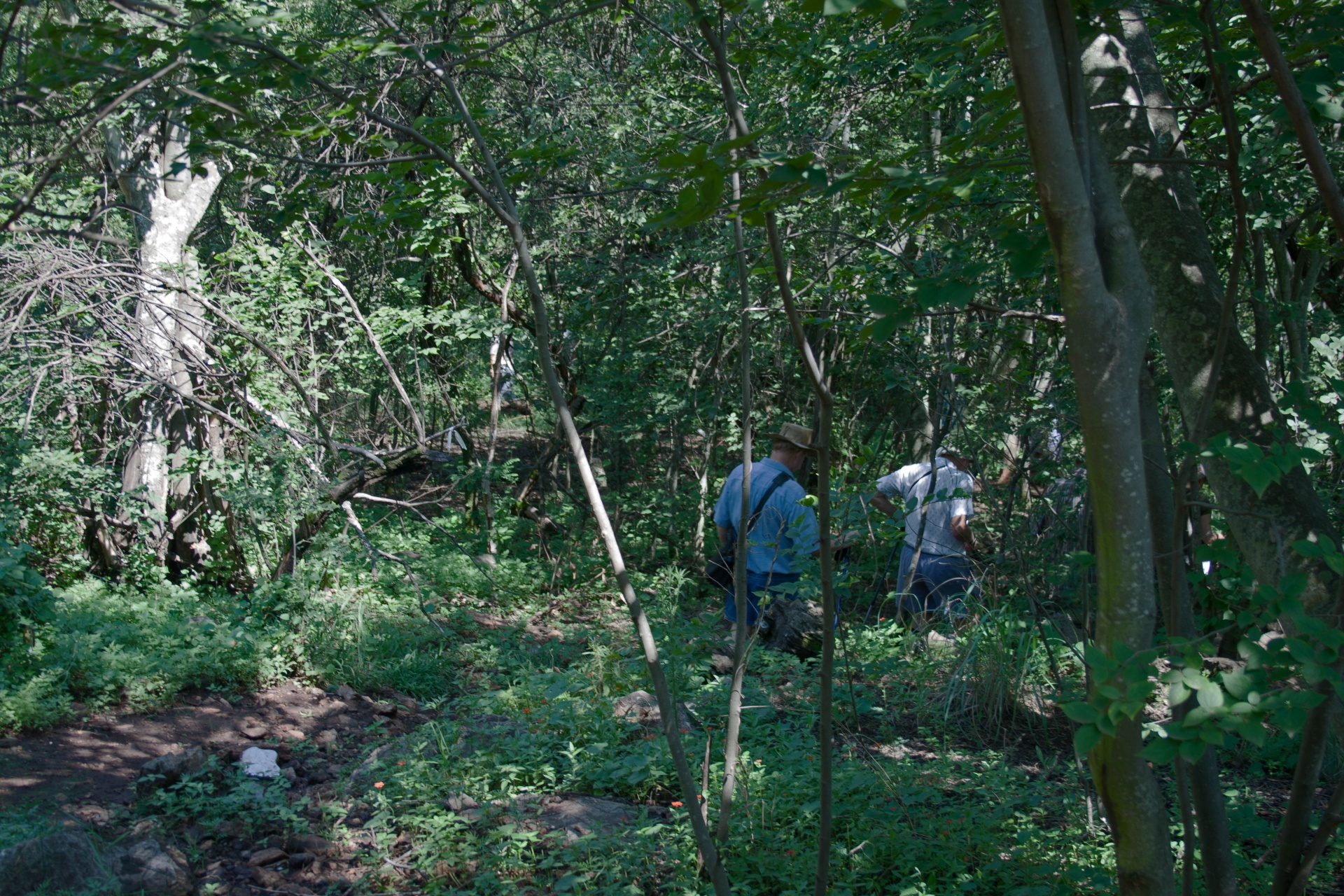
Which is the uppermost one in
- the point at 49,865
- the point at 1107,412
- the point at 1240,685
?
the point at 1107,412

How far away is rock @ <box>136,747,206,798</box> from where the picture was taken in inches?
162

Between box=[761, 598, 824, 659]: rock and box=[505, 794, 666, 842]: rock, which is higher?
box=[761, 598, 824, 659]: rock

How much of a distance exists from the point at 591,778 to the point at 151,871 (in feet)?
5.67

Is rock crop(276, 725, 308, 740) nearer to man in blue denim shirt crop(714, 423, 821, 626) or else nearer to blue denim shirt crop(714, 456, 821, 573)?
man in blue denim shirt crop(714, 423, 821, 626)

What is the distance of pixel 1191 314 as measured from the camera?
2.68m

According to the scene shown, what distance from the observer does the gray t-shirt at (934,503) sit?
5.75 metres

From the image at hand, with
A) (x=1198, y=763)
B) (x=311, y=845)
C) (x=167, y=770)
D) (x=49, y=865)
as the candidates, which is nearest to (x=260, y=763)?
(x=167, y=770)

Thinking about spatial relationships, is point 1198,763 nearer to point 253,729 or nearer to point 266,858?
point 266,858

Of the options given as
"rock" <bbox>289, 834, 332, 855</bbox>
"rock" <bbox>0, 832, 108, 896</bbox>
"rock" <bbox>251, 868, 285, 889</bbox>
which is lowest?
"rock" <bbox>251, 868, 285, 889</bbox>

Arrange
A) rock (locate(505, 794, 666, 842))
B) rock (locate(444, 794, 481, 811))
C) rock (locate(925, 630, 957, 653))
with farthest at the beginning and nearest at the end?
1. rock (locate(925, 630, 957, 653))
2. rock (locate(444, 794, 481, 811))
3. rock (locate(505, 794, 666, 842))

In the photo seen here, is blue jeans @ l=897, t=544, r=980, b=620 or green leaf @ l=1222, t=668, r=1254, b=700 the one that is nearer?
green leaf @ l=1222, t=668, r=1254, b=700

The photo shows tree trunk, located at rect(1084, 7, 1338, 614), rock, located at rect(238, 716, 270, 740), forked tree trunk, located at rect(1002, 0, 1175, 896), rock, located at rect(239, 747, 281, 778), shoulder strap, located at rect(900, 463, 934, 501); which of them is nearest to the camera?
forked tree trunk, located at rect(1002, 0, 1175, 896)

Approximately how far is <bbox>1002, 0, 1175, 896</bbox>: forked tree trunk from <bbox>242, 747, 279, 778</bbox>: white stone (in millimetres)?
4011

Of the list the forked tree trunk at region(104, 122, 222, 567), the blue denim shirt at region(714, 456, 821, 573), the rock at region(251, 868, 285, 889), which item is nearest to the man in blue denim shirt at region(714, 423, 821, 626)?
the blue denim shirt at region(714, 456, 821, 573)
